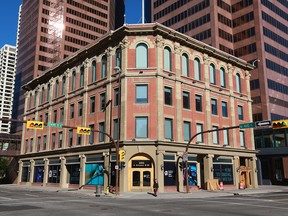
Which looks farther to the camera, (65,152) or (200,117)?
(65,152)

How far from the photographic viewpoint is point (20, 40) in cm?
12406

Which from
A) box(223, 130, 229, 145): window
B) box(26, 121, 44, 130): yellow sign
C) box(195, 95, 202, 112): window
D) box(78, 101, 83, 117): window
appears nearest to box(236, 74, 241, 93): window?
box(223, 130, 229, 145): window

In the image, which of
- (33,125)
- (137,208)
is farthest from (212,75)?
(137,208)

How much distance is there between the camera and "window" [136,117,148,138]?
33.6 metres

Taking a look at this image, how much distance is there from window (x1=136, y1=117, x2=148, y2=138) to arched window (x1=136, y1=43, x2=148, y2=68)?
247 inches

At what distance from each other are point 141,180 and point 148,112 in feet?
24.3

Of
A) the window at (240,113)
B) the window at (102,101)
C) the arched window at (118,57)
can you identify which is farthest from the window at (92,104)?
the window at (240,113)

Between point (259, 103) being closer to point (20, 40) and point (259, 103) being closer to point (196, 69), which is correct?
point (196, 69)

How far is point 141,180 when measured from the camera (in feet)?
107

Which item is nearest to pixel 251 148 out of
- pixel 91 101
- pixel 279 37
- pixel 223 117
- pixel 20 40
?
pixel 223 117

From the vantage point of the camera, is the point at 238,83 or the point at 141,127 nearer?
the point at 141,127

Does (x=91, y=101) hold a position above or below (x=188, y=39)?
below

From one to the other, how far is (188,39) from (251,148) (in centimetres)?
1905

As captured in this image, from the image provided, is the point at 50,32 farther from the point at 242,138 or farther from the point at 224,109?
the point at 242,138
